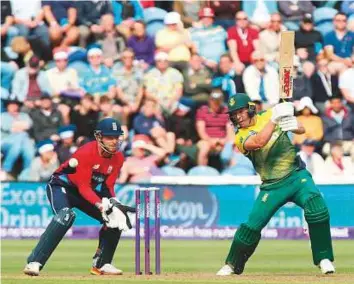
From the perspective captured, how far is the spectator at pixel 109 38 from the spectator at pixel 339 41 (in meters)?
3.83

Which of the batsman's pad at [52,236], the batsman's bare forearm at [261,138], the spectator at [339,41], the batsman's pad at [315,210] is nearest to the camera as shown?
the batsman's bare forearm at [261,138]

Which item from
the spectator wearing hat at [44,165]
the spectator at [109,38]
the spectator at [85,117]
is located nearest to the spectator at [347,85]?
the spectator at [109,38]

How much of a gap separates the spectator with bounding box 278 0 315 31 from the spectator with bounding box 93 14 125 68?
3.06m

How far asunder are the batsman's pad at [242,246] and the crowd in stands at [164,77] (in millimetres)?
8131

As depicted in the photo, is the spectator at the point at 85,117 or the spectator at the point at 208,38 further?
the spectator at the point at 208,38

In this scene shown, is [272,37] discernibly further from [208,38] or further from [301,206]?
[301,206]

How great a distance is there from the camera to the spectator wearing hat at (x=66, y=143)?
20.0 metres

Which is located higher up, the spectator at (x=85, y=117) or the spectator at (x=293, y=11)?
the spectator at (x=293, y=11)

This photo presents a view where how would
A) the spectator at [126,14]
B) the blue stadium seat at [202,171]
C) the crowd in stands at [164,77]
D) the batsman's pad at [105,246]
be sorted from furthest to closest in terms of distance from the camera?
1. the spectator at [126,14]
2. the crowd in stands at [164,77]
3. the blue stadium seat at [202,171]
4. the batsman's pad at [105,246]

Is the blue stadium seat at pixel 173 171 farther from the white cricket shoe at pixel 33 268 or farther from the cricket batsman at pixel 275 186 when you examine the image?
the white cricket shoe at pixel 33 268

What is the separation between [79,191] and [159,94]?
30.0ft

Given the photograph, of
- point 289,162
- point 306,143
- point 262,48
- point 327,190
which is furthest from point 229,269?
point 262,48

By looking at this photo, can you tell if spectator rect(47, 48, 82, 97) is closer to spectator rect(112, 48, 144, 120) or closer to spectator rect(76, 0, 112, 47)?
spectator rect(76, 0, 112, 47)

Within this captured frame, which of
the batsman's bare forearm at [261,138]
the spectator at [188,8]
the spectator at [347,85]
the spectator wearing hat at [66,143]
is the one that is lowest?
the batsman's bare forearm at [261,138]
